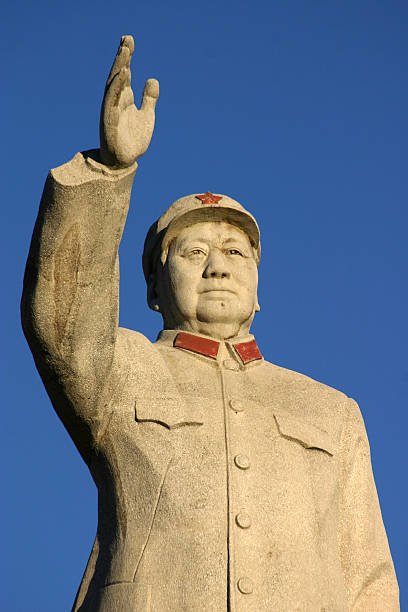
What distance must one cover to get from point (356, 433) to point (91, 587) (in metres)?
2.30

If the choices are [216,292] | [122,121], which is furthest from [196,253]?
[122,121]

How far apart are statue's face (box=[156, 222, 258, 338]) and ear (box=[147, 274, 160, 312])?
11 centimetres

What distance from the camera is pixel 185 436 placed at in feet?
27.3

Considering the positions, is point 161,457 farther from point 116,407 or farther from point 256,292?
point 256,292

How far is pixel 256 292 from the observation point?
960cm

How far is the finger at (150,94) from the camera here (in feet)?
26.4

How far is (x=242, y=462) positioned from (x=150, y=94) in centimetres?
250

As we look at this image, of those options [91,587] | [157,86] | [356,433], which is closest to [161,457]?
[91,587]

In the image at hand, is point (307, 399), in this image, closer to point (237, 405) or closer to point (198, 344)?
point (237, 405)

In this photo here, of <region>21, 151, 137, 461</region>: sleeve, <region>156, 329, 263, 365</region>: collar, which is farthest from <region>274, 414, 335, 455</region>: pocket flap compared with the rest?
<region>21, 151, 137, 461</region>: sleeve

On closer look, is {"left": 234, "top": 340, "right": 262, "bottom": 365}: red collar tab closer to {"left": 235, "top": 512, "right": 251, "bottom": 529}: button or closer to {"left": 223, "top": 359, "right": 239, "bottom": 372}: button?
{"left": 223, "top": 359, "right": 239, "bottom": 372}: button

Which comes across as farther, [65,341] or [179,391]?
[179,391]

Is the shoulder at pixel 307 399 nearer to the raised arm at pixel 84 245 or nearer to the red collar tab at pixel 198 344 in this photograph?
the red collar tab at pixel 198 344

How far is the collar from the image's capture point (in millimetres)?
9133
